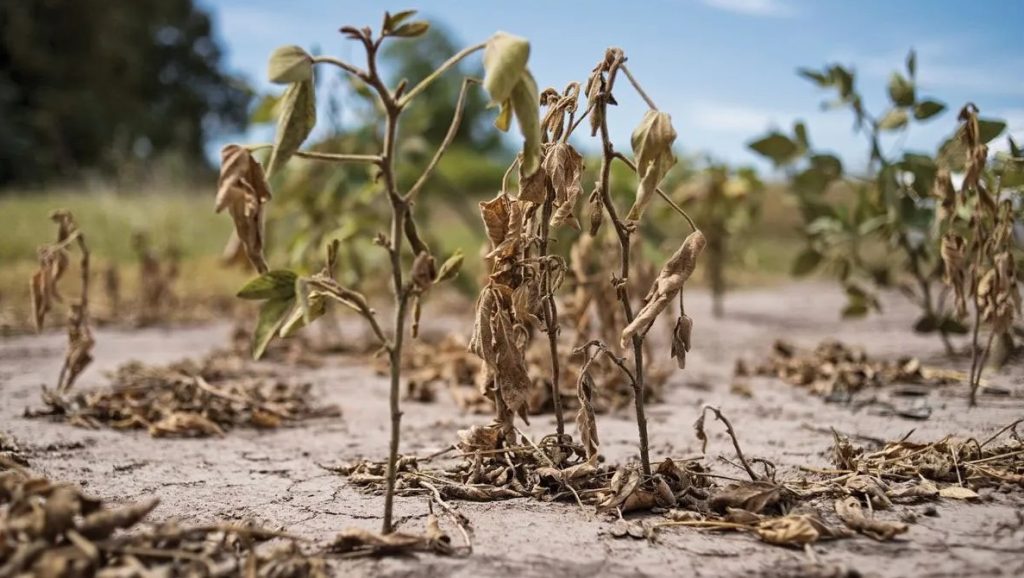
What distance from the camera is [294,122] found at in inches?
51.2

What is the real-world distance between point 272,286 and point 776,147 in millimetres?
2246

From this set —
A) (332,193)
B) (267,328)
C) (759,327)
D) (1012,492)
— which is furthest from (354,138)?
(1012,492)

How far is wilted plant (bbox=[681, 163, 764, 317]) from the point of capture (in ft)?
15.6

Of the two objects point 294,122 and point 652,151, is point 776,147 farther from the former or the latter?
point 294,122

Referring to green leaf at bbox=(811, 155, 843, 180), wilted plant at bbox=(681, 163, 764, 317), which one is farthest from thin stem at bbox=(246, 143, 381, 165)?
wilted plant at bbox=(681, 163, 764, 317)

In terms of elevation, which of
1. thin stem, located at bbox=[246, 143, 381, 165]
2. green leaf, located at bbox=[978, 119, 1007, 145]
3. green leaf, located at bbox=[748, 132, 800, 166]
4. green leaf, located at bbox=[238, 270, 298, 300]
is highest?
green leaf, located at bbox=[748, 132, 800, 166]

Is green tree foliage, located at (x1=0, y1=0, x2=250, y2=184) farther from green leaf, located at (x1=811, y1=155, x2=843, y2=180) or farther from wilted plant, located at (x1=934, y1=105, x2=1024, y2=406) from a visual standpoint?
wilted plant, located at (x1=934, y1=105, x2=1024, y2=406)

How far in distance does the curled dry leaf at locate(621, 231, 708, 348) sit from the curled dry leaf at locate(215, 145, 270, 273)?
63cm

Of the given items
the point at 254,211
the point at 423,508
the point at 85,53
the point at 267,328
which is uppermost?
the point at 85,53

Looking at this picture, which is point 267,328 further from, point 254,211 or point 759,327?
point 759,327

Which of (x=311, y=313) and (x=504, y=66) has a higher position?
(x=504, y=66)

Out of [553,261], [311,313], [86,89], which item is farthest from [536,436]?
[86,89]

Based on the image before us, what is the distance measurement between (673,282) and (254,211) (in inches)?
27.6

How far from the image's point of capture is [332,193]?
3.86 metres
